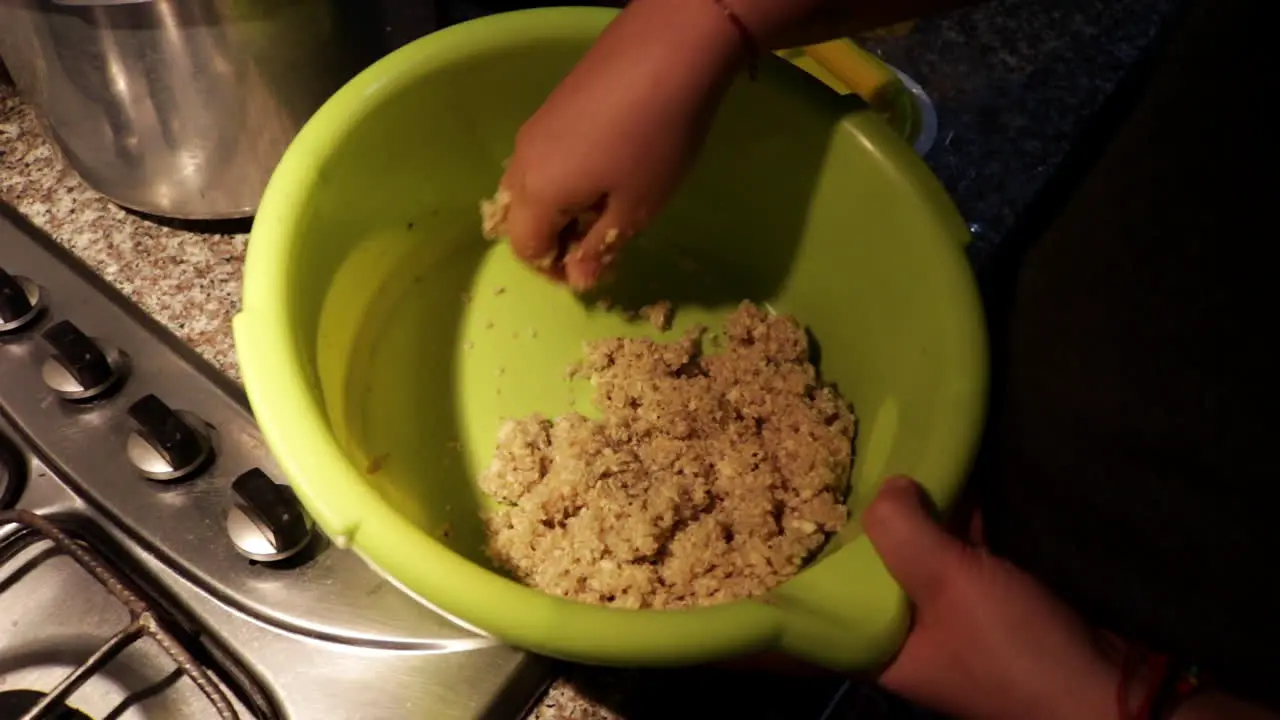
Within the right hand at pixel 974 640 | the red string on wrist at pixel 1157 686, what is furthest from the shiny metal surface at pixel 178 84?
the red string on wrist at pixel 1157 686

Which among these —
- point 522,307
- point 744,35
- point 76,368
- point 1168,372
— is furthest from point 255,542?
point 1168,372

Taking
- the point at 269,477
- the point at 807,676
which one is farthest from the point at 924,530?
the point at 269,477

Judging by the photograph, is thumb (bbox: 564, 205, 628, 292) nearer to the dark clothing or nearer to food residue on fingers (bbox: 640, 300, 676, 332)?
food residue on fingers (bbox: 640, 300, 676, 332)

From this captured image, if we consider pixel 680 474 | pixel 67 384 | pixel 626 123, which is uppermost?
pixel 626 123

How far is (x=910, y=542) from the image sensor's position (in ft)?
1.46

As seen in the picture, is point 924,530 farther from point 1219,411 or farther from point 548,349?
point 548,349

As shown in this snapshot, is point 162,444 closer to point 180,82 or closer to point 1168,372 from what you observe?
point 180,82

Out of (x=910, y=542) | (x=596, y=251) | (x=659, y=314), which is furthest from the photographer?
(x=659, y=314)

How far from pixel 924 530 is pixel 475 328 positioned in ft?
1.22

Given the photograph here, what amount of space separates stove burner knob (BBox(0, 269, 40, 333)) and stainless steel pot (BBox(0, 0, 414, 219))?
0.09 meters

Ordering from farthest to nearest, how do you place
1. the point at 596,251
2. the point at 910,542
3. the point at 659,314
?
1. the point at 659,314
2. the point at 596,251
3. the point at 910,542

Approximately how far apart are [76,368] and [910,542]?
0.47 m

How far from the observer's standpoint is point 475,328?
0.70 meters

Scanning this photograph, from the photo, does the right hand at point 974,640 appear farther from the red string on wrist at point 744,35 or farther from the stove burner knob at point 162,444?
the stove burner knob at point 162,444
